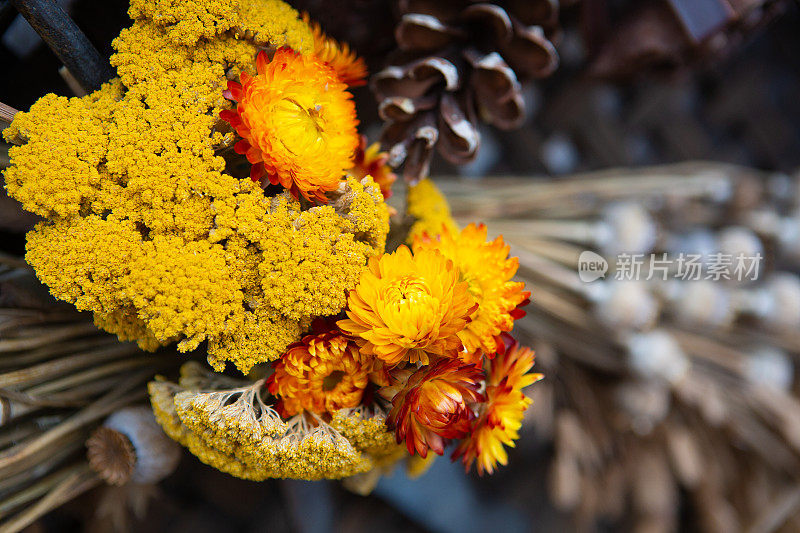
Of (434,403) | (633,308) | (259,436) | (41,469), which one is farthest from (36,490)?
(633,308)

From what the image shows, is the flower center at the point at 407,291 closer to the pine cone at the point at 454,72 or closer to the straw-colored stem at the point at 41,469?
the pine cone at the point at 454,72

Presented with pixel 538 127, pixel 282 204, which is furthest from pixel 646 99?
→ pixel 282 204

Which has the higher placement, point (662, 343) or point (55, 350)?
point (55, 350)

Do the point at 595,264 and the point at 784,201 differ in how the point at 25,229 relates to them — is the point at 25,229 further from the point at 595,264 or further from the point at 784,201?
the point at 784,201

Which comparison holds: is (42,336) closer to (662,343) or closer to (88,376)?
(88,376)

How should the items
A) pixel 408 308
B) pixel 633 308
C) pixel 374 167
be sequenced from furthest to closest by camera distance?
pixel 633 308
pixel 374 167
pixel 408 308

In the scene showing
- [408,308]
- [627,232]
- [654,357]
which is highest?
[408,308]
